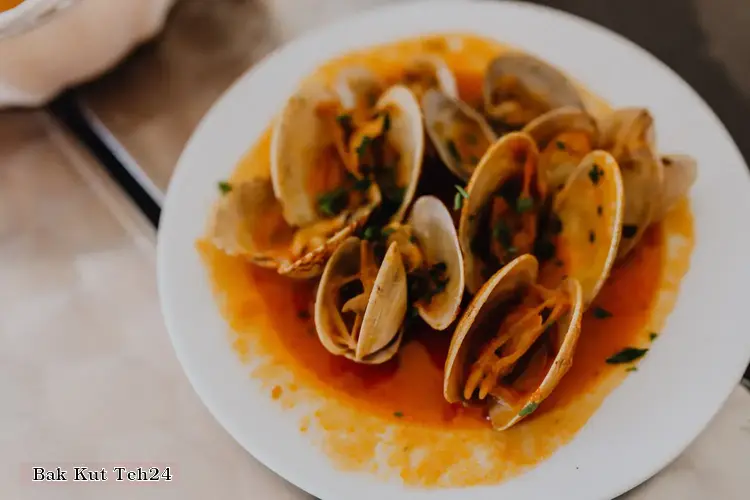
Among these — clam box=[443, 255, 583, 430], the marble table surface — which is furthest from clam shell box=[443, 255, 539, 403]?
the marble table surface

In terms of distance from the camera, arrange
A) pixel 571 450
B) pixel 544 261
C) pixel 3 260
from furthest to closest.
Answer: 1. pixel 3 260
2. pixel 544 261
3. pixel 571 450

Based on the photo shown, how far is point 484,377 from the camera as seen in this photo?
2.28 ft

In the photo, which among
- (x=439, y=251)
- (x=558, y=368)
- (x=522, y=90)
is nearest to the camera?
(x=558, y=368)

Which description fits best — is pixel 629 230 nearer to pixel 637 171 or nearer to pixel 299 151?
pixel 637 171

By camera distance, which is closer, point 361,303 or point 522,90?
point 361,303

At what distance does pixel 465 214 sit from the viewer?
740 millimetres

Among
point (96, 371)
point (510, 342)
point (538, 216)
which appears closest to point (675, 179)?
point (538, 216)

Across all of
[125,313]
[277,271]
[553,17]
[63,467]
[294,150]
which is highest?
[553,17]

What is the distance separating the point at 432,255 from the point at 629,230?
21 centimetres

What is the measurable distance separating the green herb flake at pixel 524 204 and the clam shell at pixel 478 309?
3.5 inches

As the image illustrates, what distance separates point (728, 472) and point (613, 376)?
0.14m

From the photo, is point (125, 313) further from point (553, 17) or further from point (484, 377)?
point (553, 17)

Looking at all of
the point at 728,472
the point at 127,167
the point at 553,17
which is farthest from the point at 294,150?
the point at 728,472

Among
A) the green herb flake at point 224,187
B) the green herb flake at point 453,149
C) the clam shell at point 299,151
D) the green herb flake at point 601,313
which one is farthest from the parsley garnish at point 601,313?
the green herb flake at point 224,187
